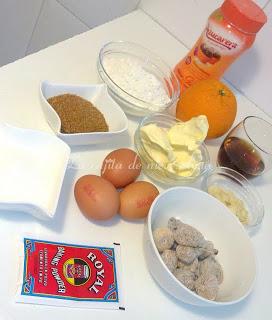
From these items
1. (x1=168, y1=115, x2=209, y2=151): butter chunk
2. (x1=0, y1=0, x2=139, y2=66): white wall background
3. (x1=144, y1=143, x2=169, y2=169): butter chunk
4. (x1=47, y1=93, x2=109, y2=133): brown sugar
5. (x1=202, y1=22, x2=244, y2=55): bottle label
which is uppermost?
(x1=202, y1=22, x2=244, y2=55): bottle label

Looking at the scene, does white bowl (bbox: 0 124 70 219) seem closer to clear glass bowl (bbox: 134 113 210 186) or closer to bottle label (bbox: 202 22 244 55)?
clear glass bowl (bbox: 134 113 210 186)

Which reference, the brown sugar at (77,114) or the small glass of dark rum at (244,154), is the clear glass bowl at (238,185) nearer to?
the small glass of dark rum at (244,154)

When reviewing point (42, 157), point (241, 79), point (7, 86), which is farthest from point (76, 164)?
point (241, 79)

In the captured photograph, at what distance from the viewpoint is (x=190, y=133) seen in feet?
2.29

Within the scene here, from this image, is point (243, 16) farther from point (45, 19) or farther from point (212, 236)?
point (45, 19)

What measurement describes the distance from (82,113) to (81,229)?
0.21 m

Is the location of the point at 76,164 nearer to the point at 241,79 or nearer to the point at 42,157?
the point at 42,157

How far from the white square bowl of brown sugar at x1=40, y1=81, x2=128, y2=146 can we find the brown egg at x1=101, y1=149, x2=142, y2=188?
0.04 meters

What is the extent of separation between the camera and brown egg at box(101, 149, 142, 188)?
0.62 metres

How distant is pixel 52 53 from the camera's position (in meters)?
0.79

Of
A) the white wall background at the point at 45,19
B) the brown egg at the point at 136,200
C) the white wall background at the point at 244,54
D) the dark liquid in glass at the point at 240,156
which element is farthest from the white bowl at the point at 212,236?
the white wall background at the point at 45,19

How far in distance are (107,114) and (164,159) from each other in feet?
0.43

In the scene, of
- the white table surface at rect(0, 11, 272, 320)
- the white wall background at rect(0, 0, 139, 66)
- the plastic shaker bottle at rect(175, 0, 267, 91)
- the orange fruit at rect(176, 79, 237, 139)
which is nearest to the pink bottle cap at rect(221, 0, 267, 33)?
the plastic shaker bottle at rect(175, 0, 267, 91)

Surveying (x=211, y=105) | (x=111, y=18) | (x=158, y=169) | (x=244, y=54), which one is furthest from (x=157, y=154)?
(x=111, y=18)
